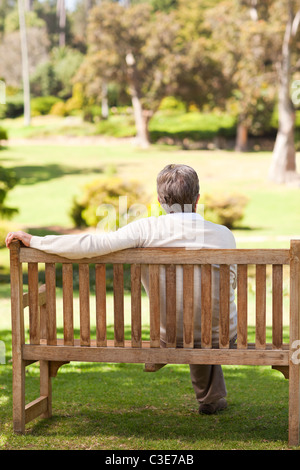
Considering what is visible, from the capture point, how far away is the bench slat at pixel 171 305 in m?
2.55

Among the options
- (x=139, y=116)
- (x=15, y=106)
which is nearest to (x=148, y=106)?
(x=139, y=116)

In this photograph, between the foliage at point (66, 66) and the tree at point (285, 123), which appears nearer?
the tree at point (285, 123)

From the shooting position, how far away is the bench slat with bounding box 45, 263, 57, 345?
2641mm

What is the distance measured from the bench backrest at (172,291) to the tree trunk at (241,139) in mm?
16467

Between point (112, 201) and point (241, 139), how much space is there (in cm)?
723

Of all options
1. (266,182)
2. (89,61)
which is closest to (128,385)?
(266,182)

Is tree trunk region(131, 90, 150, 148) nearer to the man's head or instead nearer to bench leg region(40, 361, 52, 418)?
bench leg region(40, 361, 52, 418)

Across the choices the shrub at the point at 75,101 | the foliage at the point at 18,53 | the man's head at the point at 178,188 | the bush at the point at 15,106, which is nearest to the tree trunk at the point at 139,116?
the shrub at the point at 75,101

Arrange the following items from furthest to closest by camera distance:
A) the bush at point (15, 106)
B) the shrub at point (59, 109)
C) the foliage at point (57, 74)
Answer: the bush at point (15, 106) → the shrub at point (59, 109) → the foliage at point (57, 74)

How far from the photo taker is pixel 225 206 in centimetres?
1278

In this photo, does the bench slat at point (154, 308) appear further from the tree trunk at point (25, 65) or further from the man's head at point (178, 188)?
the tree trunk at point (25, 65)

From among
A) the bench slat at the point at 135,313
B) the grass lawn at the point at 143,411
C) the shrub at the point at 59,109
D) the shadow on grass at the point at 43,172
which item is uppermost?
the shrub at the point at 59,109

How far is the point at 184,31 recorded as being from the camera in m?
17.6
